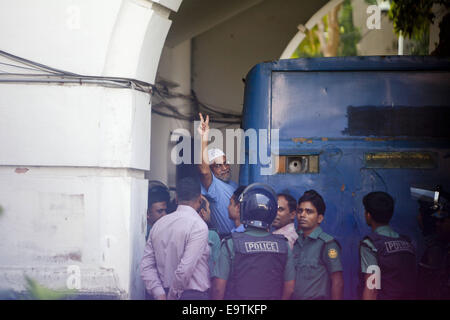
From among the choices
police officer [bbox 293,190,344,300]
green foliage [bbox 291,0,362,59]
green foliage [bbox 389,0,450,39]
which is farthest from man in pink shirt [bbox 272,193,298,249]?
green foliage [bbox 291,0,362,59]

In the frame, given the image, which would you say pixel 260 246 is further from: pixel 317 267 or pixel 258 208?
pixel 317 267

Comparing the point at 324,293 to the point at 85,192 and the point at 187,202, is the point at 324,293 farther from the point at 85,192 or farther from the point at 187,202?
the point at 85,192

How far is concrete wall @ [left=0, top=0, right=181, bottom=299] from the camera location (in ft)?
17.3

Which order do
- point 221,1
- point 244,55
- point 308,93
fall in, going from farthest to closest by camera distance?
1. point 244,55
2. point 221,1
3. point 308,93

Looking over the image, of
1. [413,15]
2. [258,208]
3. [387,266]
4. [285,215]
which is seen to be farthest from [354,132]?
[413,15]

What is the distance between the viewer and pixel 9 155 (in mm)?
5324

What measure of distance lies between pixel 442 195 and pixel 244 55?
20.6ft

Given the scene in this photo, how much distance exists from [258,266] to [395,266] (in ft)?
3.67

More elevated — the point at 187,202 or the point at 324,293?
the point at 187,202

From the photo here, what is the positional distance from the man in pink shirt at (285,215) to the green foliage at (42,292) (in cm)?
178

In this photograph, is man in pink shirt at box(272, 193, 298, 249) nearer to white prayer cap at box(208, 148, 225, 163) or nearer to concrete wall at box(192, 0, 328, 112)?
white prayer cap at box(208, 148, 225, 163)
